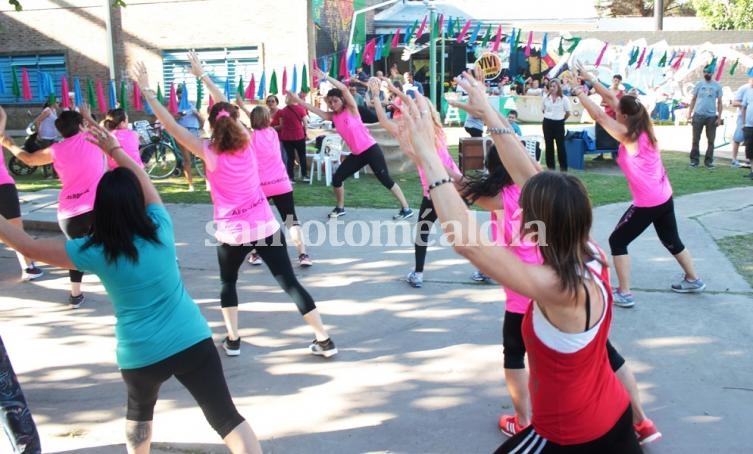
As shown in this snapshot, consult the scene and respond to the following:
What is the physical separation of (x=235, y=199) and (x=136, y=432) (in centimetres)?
212

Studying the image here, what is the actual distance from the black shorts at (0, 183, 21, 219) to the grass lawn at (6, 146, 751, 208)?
172 inches

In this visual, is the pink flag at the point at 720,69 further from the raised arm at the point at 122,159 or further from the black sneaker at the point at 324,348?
the raised arm at the point at 122,159

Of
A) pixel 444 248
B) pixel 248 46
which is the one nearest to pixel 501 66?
pixel 248 46

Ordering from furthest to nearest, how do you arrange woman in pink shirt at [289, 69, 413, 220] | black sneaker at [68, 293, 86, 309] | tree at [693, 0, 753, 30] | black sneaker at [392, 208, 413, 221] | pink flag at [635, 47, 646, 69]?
tree at [693, 0, 753, 30] < pink flag at [635, 47, 646, 69] < black sneaker at [392, 208, 413, 221] < woman in pink shirt at [289, 69, 413, 220] < black sneaker at [68, 293, 86, 309]

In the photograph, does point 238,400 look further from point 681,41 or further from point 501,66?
point 681,41

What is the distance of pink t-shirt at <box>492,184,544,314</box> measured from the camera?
3562 millimetres

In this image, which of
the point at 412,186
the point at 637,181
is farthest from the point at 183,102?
the point at 637,181

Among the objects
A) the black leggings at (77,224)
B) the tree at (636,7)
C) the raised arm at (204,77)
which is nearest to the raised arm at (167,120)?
the raised arm at (204,77)

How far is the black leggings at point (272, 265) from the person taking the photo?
4828mm

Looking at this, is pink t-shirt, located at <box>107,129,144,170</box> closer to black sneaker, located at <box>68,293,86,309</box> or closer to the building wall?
black sneaker, located at <box>68,293,86,309</box>

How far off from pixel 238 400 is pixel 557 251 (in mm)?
2838

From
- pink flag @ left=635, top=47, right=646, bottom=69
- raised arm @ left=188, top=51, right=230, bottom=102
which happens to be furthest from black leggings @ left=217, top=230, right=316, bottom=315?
pink flag @ left=635, top=47, right=646, bottom=69

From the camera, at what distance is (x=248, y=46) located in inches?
829

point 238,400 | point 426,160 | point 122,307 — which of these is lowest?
point 238,400
